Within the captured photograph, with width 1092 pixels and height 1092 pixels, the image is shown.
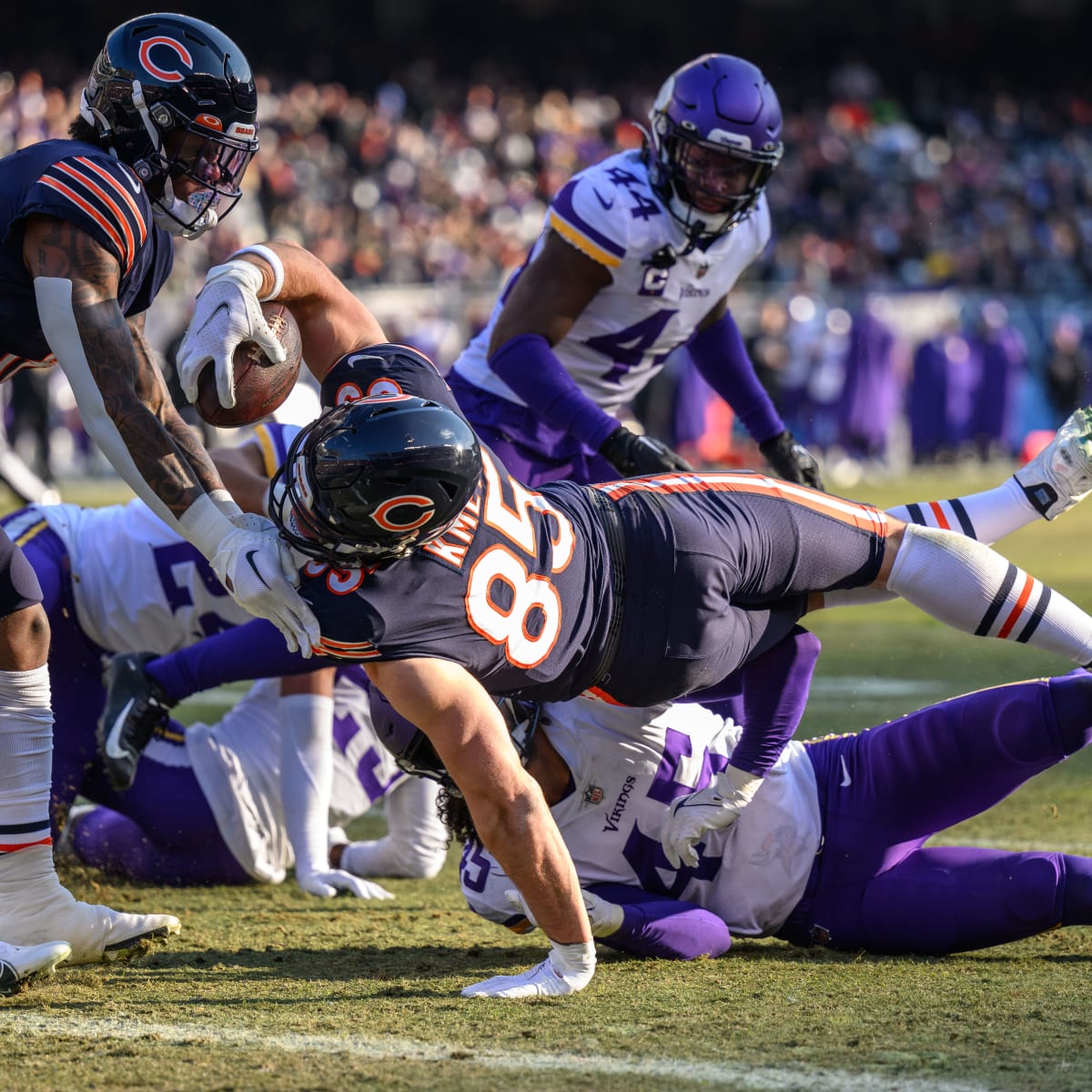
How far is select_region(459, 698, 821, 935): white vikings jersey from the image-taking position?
3266mm

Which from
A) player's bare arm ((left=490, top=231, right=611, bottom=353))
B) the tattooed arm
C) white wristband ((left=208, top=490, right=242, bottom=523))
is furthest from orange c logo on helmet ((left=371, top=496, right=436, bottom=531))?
player's bare arm ((left=490, top=231, right=611, bottom=353))

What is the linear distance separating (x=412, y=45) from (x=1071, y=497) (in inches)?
875

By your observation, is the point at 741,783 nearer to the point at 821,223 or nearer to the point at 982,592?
the point at 982,592

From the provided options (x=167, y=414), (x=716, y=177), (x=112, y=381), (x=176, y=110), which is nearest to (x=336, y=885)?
(x=167, y=414)

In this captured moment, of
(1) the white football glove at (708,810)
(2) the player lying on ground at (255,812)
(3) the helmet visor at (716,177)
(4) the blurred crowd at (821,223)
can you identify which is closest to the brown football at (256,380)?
(2) the player lying on ground at (255,812)

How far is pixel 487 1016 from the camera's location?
2.86 m

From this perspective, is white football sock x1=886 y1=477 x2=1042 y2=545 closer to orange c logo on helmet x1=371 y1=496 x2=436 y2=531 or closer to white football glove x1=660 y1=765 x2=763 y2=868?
white football glove x1=660 y1=765 x2=763 y2=868

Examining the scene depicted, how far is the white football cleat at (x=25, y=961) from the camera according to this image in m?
3.06

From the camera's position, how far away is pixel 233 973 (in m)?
3.25

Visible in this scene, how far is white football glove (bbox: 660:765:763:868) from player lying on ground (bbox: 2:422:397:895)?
4.04ft

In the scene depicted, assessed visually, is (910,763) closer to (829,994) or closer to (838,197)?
(829,994)

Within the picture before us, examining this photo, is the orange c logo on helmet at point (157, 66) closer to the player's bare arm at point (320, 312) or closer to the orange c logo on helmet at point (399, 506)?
the player's bare arm at point (320, 312)

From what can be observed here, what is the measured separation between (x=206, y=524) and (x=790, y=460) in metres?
2.26

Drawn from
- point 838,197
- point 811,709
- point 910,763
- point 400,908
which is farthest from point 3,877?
point 838,197
